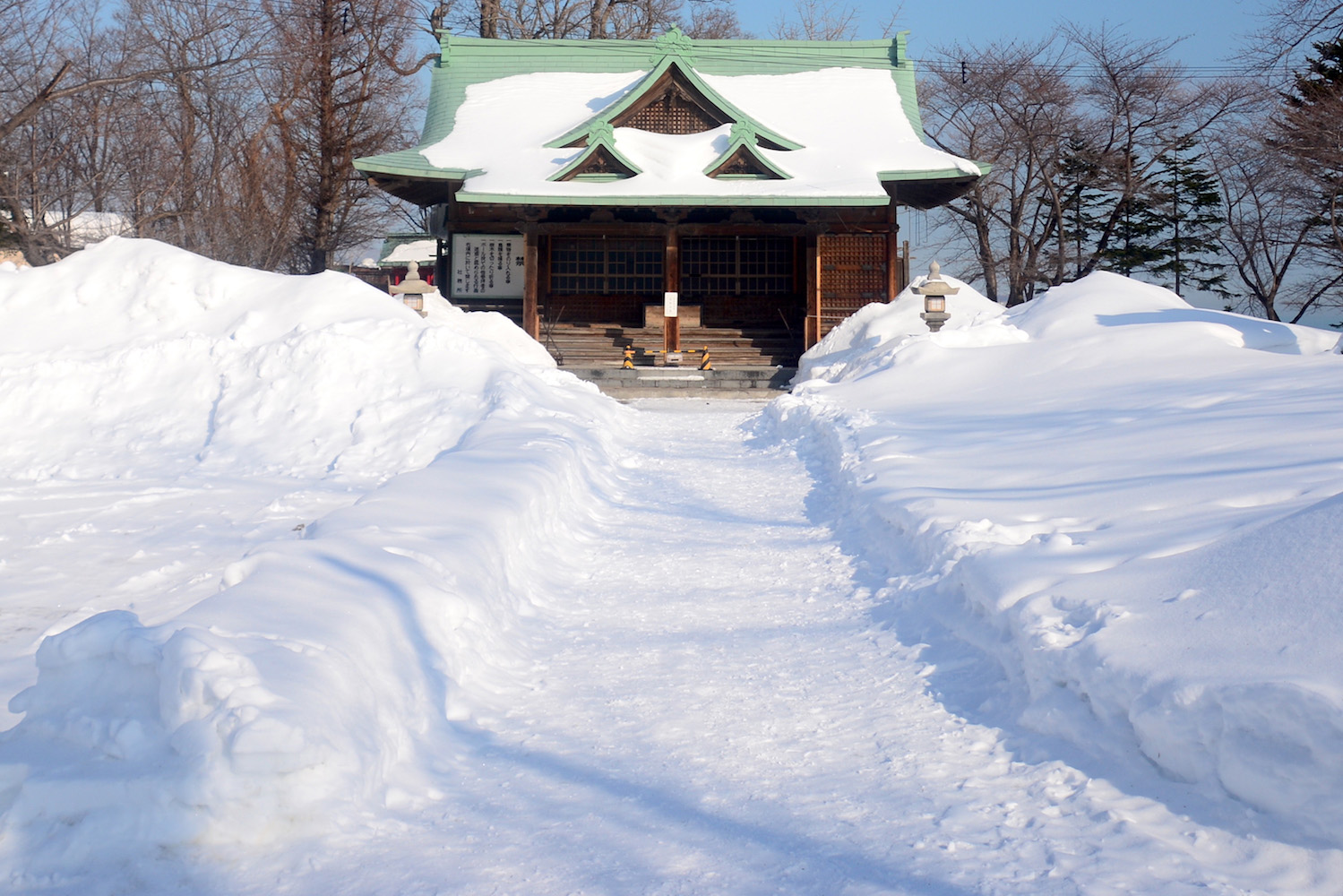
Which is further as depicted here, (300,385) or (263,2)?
(263,2)

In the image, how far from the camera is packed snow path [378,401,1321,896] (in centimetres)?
277

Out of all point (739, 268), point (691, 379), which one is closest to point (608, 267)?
point (739, 268)

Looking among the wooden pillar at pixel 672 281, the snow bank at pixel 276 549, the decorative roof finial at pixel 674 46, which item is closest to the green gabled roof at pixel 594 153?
the wooden pillar at pixel 672 281

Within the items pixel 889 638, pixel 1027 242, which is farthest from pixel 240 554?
pixel 1027 242

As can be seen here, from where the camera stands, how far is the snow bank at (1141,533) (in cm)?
304

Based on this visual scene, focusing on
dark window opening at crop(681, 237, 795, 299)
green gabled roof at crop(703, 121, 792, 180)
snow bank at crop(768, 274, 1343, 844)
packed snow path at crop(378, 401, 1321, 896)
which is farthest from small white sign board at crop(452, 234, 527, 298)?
packed snow path at crop(378, 401, 1321, 896)

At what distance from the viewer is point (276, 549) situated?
465 cm

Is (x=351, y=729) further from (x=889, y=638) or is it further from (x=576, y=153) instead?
(x=576, y=153)

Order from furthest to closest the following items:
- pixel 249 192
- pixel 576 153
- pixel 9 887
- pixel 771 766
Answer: pixel 249 192 → pixel 576 153 → pixel 771 766 → pixel 9 887

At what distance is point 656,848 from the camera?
2.94 metres

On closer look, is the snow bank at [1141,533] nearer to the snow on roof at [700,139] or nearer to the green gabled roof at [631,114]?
the green gabled roof at [631,114]

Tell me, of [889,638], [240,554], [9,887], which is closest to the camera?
[9,887]

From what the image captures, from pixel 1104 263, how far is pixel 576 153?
17379 mm

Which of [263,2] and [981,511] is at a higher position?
[263,2]
